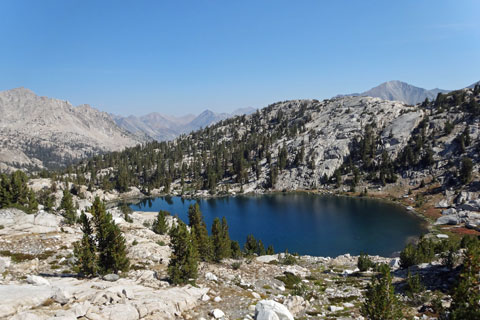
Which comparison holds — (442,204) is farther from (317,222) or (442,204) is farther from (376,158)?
(376,158)

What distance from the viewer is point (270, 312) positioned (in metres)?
22.1

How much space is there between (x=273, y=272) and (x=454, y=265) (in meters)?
23.8

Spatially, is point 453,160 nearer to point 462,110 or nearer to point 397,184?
point 397,184

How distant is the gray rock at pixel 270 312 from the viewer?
72.0 ft

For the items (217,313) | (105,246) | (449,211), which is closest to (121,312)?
(217,313)

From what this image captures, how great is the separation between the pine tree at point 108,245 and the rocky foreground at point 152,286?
58.9 inches

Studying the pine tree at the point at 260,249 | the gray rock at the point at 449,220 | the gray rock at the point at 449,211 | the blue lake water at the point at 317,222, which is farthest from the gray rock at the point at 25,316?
the gray rock at the point at 449,211

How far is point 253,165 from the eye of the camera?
197875mm

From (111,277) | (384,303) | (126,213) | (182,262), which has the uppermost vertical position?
(182,262)

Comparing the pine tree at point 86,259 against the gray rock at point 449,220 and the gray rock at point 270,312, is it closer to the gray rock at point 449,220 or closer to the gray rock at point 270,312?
the gray rock at point 270,312

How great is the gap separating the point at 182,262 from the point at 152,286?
3.78 metres

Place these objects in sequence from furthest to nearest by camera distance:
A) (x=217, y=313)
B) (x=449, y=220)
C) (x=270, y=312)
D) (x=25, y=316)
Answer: (x=449, y=220), (x=217, y=313), (x=270, y=312), (x=25, y=316)

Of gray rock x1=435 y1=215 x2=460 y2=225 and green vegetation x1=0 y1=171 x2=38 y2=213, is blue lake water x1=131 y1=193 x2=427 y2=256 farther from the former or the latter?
green vegetation x1=0 y1=171 x2=38 y2=213

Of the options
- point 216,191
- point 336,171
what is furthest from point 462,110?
point 216,191
